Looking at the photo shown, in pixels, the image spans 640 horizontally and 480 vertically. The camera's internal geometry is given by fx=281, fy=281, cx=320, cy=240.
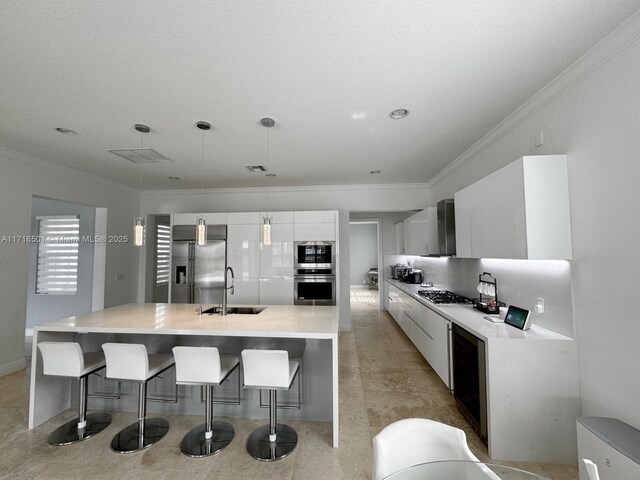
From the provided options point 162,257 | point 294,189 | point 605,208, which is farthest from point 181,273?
point 605,208

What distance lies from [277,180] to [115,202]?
119 inches

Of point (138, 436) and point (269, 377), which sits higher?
point (269, 377)

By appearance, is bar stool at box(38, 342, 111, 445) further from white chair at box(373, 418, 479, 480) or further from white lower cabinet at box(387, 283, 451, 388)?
white lower cabinet at box(387, 283, 451, 388)

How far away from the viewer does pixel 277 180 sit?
497cm

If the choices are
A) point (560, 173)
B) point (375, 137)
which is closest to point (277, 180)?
point (375, 137)

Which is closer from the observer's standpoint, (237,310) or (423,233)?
(237,310)

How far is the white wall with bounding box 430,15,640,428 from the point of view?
1.59 meters

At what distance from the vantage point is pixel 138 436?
90.4 inches

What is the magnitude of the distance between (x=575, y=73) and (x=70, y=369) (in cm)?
434

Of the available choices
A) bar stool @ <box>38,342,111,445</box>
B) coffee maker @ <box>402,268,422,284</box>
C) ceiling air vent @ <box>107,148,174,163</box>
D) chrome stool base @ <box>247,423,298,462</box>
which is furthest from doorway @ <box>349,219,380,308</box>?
bar stool @ <box>38,342,111,445</box>

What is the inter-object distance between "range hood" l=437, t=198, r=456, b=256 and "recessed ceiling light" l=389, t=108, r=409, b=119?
4.79 feet

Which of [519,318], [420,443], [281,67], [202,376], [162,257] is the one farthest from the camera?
[162,257]

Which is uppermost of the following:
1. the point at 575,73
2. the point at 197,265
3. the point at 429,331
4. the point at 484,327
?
the point at 575,73

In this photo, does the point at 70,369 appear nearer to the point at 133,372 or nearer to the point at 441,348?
the point at 133,372
